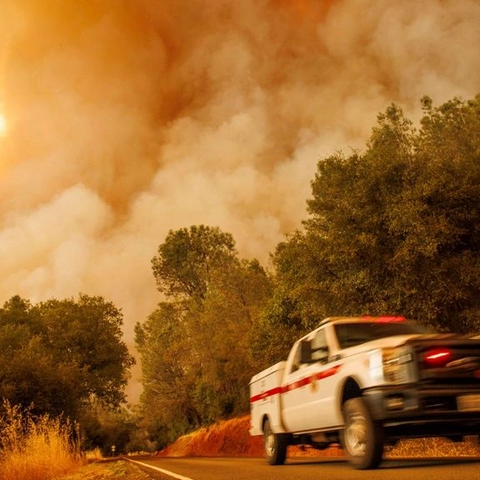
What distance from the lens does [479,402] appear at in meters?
7.65

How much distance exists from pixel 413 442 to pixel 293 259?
27.2 feet

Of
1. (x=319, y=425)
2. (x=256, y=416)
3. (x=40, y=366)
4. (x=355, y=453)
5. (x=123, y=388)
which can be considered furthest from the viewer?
(x=123, y=388)

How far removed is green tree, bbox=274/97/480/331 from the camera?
17719 millimetres

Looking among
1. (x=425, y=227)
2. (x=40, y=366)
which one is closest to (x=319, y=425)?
(x=425, y=227)

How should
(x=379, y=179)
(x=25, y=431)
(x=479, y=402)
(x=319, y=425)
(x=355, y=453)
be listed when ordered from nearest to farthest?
1. (x=479, y=402)
2. (x=355, y=453)
3. (x=319, y=425)
4. (x=379, y=179)
5. (x=25, y=431)

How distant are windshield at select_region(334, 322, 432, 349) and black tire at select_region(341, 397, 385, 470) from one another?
1477mm

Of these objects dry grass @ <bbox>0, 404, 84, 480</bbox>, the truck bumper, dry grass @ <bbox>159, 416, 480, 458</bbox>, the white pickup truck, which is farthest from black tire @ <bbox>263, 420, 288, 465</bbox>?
dry grass @ <bbox>0, 404, 84, 480</bbox>

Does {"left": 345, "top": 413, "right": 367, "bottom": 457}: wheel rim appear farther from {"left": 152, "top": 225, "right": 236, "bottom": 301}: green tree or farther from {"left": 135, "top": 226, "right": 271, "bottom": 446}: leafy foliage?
{"left": 152, "top": 225, "right": 236, "bottom": 301}: green tree

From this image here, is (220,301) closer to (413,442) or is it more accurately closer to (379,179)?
(379,179)

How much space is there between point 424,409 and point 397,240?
11.4m

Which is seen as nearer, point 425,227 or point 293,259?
point 425,227

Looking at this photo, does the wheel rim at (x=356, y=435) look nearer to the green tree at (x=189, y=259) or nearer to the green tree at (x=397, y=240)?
the green tree at (x=397, y=240)

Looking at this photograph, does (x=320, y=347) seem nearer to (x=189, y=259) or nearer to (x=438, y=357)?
(x=438, y=357)

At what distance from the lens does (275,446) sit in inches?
471
